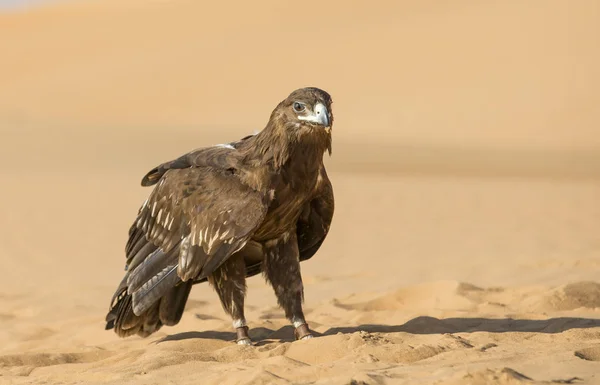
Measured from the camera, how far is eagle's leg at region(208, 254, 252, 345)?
759 centimetres

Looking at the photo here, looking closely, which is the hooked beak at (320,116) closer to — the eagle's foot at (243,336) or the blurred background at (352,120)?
the eagle's foot at (243,336)

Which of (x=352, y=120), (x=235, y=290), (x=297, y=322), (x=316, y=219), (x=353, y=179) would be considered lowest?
(x=297, y=322)

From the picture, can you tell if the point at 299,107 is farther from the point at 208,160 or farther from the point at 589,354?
the point at 589,354

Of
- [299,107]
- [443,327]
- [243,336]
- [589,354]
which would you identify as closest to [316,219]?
[243,336]

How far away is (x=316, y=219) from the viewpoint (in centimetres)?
779

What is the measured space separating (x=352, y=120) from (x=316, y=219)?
98.3 ft

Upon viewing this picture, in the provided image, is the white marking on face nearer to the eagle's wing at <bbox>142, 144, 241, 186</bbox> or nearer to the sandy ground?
the sandy ground

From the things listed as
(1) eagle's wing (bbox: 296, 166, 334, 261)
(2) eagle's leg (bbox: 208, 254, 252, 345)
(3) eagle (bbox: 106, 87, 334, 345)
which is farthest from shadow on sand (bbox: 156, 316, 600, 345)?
(1) eagle's wing (bbox: 296, 166, 334, 261)

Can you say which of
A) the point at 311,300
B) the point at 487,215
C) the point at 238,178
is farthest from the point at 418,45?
the point at 238,178

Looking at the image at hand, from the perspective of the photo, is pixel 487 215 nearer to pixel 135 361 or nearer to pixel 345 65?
pixel 135 361

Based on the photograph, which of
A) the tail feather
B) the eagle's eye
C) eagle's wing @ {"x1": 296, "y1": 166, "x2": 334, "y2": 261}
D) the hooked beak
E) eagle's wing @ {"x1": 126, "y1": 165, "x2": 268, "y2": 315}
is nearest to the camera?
the hooked beak

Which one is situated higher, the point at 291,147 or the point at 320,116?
the point at 320,116

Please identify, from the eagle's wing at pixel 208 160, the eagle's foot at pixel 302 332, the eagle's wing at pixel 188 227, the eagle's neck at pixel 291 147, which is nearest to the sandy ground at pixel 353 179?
the eagle's foot at pixel 302 332

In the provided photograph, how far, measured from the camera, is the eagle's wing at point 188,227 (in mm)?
7055
